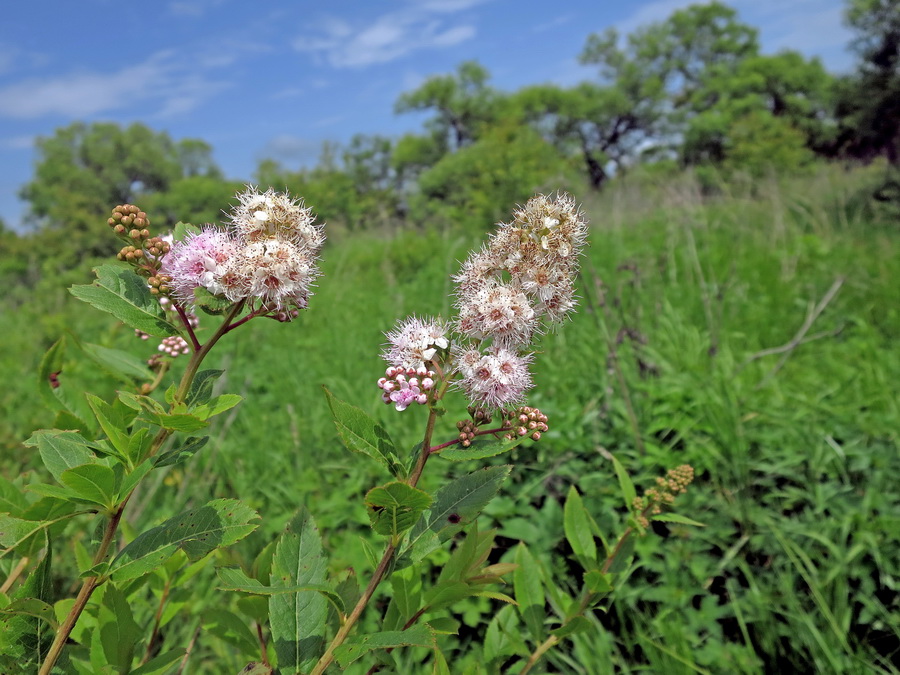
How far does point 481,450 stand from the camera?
0.66 meters

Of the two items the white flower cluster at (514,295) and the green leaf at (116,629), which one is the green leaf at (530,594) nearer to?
the white flower cluster at (514,295)

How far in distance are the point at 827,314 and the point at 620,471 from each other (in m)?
3.67

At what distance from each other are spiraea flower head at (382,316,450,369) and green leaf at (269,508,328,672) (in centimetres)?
26

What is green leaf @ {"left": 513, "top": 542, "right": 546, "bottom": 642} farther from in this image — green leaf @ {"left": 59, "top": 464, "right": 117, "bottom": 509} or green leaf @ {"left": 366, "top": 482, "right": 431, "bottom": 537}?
green leaf @ {"left": 59, "top": 464, "right": 117, "bottom": 509}

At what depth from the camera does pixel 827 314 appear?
392cm

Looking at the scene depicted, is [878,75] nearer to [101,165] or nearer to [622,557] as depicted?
[622,557]

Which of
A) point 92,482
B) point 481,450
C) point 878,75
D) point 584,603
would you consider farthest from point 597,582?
point 878,75

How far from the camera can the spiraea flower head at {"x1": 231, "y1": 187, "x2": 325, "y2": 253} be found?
651 millimetres

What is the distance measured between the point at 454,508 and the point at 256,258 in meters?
0.37

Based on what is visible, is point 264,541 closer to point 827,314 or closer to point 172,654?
point 172,654

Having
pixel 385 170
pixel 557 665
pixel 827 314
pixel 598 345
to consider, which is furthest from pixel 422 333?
pixel 385 170

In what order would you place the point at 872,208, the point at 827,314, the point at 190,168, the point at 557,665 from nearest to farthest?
the point at 557,665 < the point at 827,314 < the point at 872,208 < the point at 190,168

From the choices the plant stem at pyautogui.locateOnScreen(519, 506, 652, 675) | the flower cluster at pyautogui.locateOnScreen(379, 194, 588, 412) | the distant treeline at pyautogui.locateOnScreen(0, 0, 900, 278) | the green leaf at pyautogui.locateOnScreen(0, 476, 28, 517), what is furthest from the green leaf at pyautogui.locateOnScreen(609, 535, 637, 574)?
the distant treeline at pyautogui.locateOnScreen(0, 0, 900, 278)

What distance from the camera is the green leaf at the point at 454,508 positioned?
0.67 m
